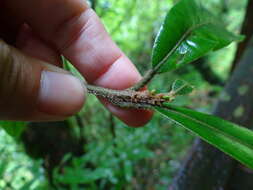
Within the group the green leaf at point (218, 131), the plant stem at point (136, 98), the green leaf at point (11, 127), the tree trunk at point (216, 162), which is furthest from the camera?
the tree trunk at point (216, 162)

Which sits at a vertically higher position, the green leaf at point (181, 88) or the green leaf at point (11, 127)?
the green leaf at point (181, 88)

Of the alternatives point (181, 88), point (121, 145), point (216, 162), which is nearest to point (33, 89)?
point (181, 88)

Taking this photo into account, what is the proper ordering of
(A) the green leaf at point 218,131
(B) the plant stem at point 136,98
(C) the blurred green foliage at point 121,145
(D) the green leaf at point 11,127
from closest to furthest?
(A) the green leaf at point 218,131 < (B) the plant stem at point 136,98 < (D) the green leaf at point 11,127 < (C) the blurred green foliage at point 121,145

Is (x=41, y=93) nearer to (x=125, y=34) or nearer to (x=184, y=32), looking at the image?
(x=184, y=32)

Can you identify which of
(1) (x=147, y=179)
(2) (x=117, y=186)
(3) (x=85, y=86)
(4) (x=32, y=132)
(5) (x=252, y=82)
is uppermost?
(3) (x=85, y=86)

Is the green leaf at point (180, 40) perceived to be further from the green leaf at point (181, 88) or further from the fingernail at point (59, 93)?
the fingernail at point (59, 93)

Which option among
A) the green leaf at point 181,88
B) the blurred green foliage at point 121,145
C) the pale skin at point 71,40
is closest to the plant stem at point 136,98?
the green leaf at point 181,88

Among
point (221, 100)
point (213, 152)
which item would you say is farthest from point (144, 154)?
point (221, 100)
